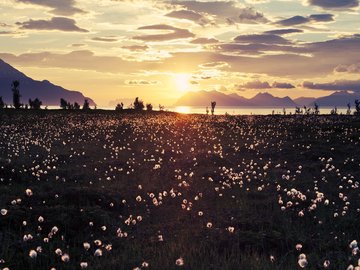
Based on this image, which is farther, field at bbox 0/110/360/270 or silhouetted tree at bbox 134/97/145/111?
silhouetted tree at bbox 134/97/145/111

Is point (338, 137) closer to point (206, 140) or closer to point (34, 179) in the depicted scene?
point (206, 140)

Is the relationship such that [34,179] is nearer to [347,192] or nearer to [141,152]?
[141,152]

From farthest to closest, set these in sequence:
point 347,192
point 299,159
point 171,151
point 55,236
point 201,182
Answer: point 171,151, point 299,159, point 201,182, point 347,192, point 55,236

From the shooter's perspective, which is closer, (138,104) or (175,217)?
(175,217)

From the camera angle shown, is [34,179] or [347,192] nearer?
[347,192]

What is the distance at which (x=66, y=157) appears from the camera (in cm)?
2373

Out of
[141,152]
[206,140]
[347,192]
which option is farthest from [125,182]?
[206,140]

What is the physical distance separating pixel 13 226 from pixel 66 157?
13.3 m

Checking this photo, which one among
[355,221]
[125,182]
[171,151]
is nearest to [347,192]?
[355,221]

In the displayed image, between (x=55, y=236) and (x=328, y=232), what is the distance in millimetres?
6401

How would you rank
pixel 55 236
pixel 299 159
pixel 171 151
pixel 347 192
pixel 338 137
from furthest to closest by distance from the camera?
pixel 338 137 → pixel 171 151 → pixel 299 159 → pixel 347 192 → pixel 55 236

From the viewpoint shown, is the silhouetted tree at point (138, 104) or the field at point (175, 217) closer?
the field at point (175, 217)

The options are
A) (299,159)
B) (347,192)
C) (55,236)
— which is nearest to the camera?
(55,236)

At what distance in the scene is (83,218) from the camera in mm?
11148
